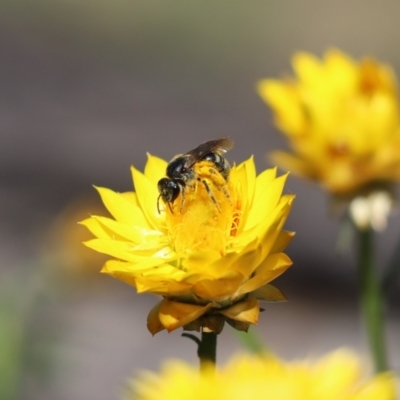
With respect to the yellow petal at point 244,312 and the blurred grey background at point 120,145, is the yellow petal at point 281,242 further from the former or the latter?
the blurred grey background at point 120,145

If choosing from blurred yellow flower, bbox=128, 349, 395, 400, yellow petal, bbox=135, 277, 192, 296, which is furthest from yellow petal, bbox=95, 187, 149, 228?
blurred yellow flower, bbox=128, 349, 395, 400

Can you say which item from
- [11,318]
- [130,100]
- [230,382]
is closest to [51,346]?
[11,318]

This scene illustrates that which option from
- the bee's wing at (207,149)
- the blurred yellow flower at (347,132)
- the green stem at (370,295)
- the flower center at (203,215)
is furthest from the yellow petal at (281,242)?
the blurred yellow flower at (347,132)

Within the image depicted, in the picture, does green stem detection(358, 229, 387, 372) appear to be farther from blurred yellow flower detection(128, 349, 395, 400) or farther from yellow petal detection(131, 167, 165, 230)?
blurred yellow flower detection(128, 349, 395, 400)

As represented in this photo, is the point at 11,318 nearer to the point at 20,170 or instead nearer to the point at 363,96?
the point at 363,96

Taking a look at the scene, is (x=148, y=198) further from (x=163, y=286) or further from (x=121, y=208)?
(x=163, y=286)

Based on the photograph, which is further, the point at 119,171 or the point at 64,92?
the point at 64,92

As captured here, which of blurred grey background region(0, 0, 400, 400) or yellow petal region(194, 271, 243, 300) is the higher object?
blurred grey background region(0, 0, 400, 400)
